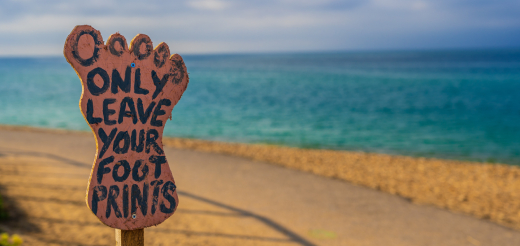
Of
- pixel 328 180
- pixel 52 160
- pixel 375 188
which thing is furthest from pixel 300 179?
pixel 52 160

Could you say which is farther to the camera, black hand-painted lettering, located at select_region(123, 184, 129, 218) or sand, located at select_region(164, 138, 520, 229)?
sand, located at select_region(164, 138, 520, 229)

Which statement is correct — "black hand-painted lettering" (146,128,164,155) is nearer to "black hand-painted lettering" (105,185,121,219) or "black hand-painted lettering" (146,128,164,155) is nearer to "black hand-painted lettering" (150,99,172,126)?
"black hand-painted lettering" (150,99,172,126)

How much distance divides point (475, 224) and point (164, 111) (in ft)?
15.8

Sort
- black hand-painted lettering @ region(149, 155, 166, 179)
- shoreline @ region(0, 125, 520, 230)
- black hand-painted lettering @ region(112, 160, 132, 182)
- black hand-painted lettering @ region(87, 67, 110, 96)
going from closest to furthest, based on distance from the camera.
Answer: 1. black hand-painted lettering @ region(87, 67, 110, 96)
2. black hand-painted lettering @ region(112, 160, 132, 182)
3. black hand-painted lettering @ region(149, 155, 166, 179)
4. shoreline @ region(0, 125, 520, 230)

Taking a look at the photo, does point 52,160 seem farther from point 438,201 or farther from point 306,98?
point 306,98

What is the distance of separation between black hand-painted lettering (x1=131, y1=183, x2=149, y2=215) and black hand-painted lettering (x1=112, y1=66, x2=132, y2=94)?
53cm

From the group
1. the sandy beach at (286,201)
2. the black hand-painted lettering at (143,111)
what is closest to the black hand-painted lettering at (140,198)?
the black hand-painted lettering at (143,111)

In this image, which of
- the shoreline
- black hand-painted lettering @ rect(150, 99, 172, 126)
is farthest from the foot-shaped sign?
the shoreline

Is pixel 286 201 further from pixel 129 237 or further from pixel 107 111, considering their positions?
pixel 107 111

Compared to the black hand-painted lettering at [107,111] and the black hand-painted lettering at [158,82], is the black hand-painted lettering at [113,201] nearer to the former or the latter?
the black hand-painted lettering at [107,111]

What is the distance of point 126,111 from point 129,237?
27.9 inches

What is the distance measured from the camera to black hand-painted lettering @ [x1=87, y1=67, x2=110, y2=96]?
1977 mm

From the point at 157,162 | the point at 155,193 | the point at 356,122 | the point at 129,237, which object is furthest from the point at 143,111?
the point at 356,122

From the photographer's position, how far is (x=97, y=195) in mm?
2021
